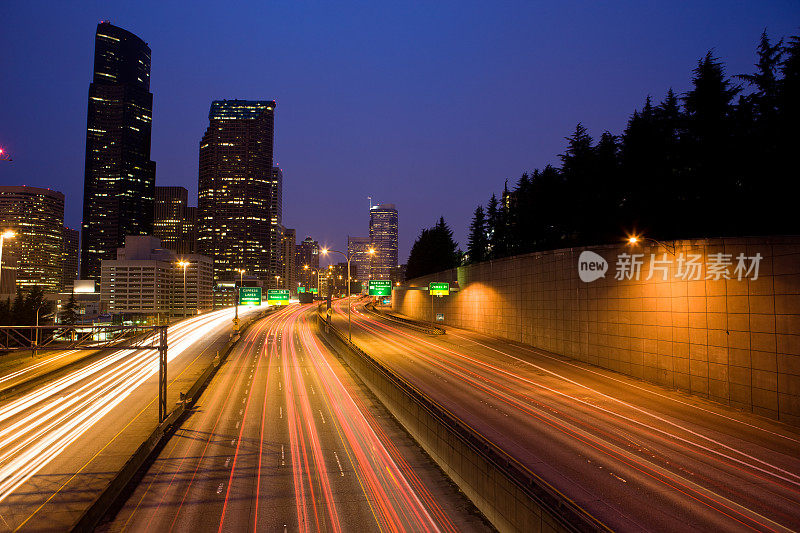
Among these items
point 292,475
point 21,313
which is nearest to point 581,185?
point 292,475

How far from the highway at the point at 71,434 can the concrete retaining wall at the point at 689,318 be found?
29382mm

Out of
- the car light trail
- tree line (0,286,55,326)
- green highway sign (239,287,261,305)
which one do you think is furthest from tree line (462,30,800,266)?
tree line (0,286,55,326)

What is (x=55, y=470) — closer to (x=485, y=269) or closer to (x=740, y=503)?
(x=740, y=503)

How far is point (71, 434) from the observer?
830 inches

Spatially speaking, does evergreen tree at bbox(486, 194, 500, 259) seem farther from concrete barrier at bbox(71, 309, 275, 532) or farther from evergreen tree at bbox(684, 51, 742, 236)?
concrete barrier at bbox(71, 309, 275, 532)

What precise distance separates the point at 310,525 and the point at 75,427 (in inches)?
658

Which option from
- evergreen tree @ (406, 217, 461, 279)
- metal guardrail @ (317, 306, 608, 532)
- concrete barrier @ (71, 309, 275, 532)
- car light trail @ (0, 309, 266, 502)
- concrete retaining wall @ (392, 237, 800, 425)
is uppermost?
evergreen tree @ (406, 217, 461, 279)

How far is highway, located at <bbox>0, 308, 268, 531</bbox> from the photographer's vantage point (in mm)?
14028

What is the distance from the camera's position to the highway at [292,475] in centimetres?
1316

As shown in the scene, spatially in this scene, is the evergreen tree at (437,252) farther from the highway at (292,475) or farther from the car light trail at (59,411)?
the highway at (292,475)

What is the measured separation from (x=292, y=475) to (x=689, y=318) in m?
24.4

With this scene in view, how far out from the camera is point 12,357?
48.2 m

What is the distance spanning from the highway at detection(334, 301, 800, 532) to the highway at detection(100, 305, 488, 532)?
3667 millimetres

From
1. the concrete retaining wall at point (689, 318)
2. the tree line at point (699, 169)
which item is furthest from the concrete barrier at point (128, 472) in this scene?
the tree line at point (699, 169)
